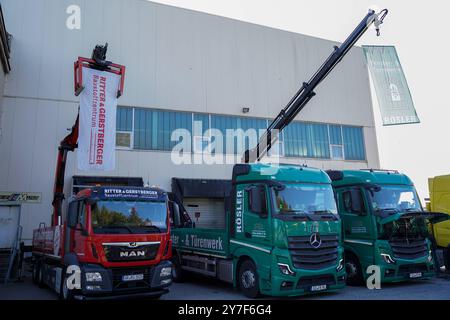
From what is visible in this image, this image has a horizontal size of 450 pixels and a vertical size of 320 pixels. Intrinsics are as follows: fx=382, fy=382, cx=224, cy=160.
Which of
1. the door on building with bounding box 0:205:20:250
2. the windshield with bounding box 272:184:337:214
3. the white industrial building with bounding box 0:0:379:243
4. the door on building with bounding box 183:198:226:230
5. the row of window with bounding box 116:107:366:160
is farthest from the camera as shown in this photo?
the door on building with bounding box 183:198:226:230

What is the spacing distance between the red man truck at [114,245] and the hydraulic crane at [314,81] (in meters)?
6.50

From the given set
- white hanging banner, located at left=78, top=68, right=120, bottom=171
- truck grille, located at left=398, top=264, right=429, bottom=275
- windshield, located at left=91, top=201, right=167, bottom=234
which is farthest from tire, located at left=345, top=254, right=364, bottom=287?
white hanging banner, located at left=78, top=68, right=120, bottom=171

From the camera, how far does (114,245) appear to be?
7676mm

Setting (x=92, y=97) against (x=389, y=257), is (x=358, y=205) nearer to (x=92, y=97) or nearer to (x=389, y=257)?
(x=389, y=257)

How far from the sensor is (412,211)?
1033cm

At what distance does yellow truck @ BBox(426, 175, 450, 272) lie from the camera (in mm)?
11930

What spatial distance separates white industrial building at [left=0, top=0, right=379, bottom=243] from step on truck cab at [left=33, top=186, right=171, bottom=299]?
325 inches

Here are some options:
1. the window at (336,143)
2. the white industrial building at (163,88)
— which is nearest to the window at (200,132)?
the white industrial building at (163,88)

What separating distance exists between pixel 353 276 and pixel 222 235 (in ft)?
12.7

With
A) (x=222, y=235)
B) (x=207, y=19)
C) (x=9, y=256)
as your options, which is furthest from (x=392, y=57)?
(x=9, y=256)

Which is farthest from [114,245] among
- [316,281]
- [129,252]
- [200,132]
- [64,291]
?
[200,132]

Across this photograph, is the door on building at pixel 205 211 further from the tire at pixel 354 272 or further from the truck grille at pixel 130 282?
the truck grille at pixel 130 282

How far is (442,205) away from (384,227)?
3703mm

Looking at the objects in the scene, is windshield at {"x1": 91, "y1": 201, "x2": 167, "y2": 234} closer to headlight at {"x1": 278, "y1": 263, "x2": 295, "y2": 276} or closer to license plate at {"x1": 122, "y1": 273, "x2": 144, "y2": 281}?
license plate at {"x1": 122, "y1": 273, "x2": 144, "y2": 281}
